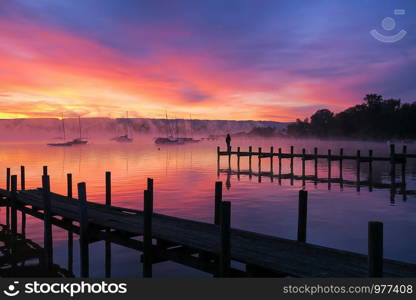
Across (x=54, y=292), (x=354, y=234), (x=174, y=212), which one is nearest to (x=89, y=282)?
(x=54, y=292)

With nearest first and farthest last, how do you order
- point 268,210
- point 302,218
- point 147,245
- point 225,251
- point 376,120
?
point 225,251, point 147,245, point 302,218, point 268,210, point 376,120

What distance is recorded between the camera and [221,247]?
8.53 m

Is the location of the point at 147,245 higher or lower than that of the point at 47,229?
higher

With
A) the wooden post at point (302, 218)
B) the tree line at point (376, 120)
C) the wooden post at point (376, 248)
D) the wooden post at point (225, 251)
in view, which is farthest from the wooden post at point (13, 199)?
the tree line at point (376, 120)

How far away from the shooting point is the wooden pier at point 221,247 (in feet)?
25.8

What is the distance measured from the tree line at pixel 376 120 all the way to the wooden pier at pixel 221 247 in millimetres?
137206

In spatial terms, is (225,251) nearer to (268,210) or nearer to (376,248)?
(376,248)

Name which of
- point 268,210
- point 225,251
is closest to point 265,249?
point 225,251

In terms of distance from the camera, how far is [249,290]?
7848 mm

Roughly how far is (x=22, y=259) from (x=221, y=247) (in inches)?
416

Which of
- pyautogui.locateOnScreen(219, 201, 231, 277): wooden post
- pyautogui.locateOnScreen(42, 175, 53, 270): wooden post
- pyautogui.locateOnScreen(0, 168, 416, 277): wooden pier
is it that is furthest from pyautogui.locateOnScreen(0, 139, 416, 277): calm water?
pyautogui.locateOnScreen(219, 201, 231, 277): wooden post

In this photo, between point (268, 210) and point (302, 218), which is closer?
point (302, 218)

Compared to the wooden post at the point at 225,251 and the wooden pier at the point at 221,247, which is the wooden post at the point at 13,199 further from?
the wooden post at the point at 225,251

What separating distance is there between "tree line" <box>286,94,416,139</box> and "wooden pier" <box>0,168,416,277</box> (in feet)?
450
